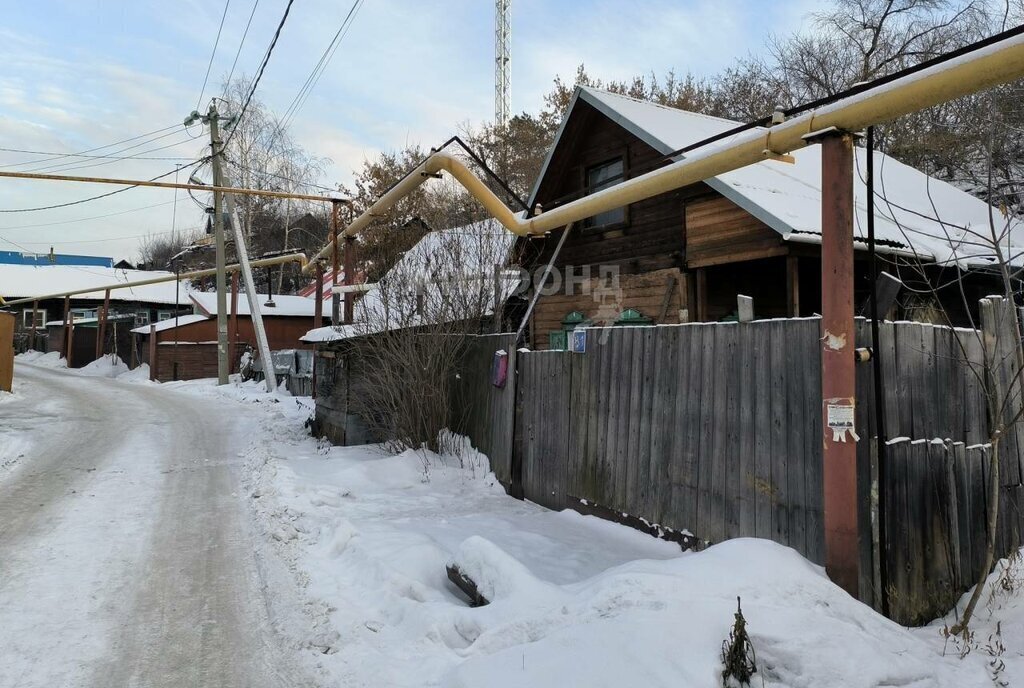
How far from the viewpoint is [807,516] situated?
14.2ft

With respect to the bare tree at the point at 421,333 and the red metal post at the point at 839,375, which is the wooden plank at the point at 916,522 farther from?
the bare tree at the point at 421,333

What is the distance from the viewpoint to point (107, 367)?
31.3m

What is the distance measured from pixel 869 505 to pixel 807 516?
Answer: 0.39 metres

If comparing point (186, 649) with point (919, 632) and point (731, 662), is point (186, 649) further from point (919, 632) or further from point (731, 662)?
point (919, 632)

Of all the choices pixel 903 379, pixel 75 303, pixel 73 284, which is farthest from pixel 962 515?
pixel 73 284

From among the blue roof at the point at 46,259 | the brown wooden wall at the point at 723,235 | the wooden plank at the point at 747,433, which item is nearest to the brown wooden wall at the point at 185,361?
the brown wooden wall at the point at 723,235

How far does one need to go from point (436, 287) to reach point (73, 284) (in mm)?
46407

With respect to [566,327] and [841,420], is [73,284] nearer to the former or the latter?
[566,327]

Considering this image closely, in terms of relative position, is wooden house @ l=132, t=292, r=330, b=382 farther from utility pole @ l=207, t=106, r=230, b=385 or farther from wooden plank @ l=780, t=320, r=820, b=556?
wooden plank @ l=780, t=320, r=820, b=556

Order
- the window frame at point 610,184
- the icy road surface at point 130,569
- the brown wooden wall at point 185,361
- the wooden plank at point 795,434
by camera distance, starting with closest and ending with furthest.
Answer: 1. the icy road surface at point 130,569
2. the wooden plank at point 795,434
3. the window frame at point 610,184
4. the brown wooden wall at point 185,361

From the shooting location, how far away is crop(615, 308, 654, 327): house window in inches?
443

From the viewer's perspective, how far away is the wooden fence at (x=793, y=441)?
4.27 m

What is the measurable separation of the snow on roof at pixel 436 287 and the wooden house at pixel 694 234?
1.28 meters

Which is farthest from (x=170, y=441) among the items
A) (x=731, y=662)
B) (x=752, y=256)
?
(x=731, y=662)
